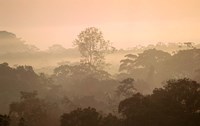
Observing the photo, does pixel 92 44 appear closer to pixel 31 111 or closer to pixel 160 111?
pixel 31 111

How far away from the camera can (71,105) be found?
5934 cm

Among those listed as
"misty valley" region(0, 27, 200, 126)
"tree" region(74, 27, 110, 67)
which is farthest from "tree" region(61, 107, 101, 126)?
"tree" region(74, 27, 110, 67)

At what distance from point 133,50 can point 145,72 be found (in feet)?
236

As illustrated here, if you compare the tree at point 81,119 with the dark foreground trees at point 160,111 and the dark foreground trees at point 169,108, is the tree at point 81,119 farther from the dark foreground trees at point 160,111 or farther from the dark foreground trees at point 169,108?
the dark foreground trees at point 169,108

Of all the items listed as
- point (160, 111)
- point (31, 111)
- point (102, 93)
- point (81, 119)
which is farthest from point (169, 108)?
point (102, 93)

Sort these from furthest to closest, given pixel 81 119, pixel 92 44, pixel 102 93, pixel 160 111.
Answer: pixel 92 44, pixel 102 93, pixel 81 119, pixel 160 111

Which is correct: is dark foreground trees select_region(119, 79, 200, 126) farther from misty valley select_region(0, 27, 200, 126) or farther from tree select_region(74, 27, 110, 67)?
tree select_region(74, 27, 110, 67)

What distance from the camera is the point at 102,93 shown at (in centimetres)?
7419

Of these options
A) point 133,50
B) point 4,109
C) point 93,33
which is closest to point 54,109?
point 4,109

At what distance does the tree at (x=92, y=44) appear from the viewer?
100 m

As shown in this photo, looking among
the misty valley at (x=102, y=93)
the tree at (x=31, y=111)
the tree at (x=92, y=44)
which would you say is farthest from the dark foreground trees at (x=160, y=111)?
the tree at (x=92, y=44)

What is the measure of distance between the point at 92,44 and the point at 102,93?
97.8ft

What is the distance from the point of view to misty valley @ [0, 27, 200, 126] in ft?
135

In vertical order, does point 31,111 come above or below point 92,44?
below
